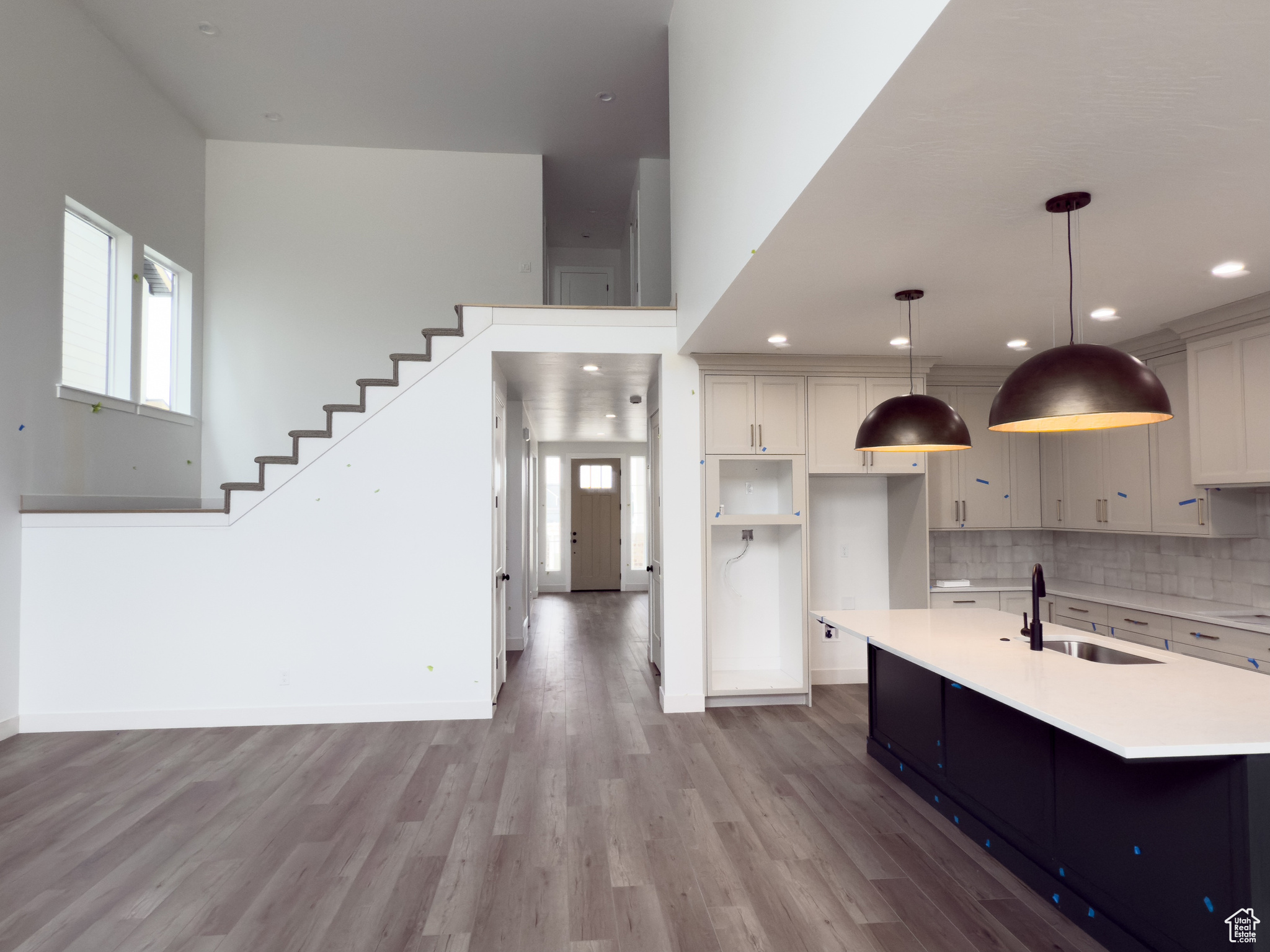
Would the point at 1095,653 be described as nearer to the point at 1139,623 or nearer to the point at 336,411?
the point at 1139,623

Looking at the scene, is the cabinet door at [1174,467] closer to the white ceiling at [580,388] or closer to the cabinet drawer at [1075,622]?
the cabinet drawer at [1075,622]

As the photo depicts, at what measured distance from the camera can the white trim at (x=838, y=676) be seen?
547 cm

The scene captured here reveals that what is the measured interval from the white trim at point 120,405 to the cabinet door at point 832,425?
512 cm

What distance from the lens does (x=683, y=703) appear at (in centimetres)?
486

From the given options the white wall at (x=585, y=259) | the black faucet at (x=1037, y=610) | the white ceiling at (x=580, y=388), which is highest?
the white wall at (x=585, y=259)

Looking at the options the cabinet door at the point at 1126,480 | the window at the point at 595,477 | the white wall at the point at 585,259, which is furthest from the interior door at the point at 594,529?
the cabinet door at the point at 1126,480

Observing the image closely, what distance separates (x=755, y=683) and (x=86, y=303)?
5.59m

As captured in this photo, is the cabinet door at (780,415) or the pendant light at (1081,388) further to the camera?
the cabinet door at (780,415)

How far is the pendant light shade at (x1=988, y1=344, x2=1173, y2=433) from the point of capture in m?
1.94

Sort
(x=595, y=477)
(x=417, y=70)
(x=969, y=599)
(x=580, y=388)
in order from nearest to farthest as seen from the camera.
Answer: (x=969, y=599) → (x=417, y=70) → (x=580, y=388) → (x=595, y=477)

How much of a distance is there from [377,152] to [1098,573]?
23.9 feet

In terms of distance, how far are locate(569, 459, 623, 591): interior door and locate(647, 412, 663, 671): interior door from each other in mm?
5340

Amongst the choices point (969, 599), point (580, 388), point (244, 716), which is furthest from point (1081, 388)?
point (244, 716)

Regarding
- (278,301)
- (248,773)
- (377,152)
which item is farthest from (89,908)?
(377,152)
